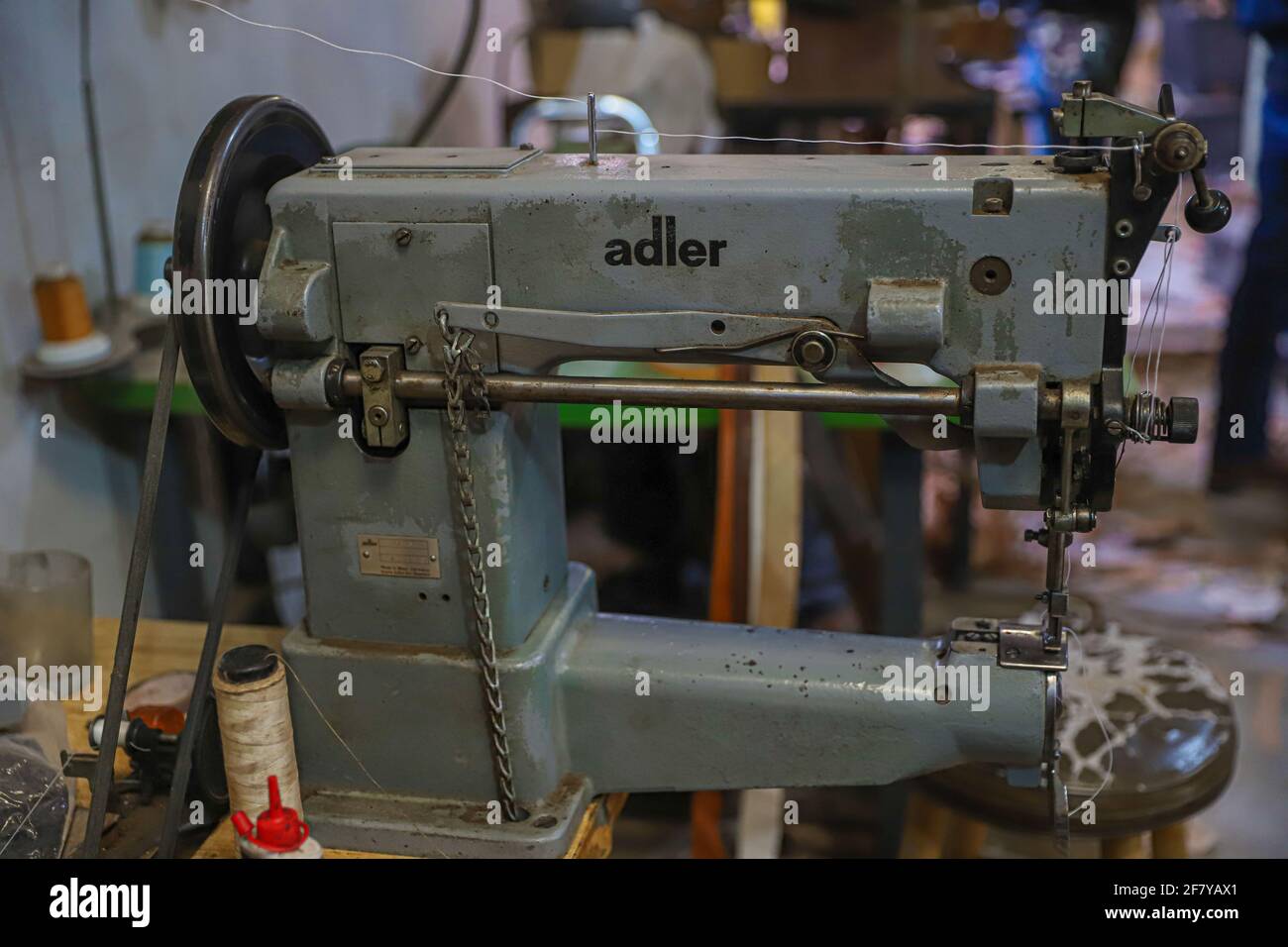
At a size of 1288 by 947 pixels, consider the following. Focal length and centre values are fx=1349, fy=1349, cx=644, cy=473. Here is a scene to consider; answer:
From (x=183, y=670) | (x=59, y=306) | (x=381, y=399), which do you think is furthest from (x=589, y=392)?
(x=59, y=306)

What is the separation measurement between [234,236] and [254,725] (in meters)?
0.44

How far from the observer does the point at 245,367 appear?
1.24 metres

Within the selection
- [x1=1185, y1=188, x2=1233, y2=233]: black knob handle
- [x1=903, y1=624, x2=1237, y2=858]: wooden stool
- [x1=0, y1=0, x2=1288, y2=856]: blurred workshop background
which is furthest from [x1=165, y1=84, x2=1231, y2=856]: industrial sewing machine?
[x1=903, y1=624, x2=1237, y2=858]: wooden stool

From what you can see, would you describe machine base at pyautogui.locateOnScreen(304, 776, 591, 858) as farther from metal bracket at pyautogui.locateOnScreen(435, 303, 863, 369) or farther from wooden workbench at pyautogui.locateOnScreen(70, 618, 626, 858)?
metal bracket at pyautogui.locateOnScreen(435, 303, 863, 369)

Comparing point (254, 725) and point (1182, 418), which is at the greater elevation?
point (1182, 418)

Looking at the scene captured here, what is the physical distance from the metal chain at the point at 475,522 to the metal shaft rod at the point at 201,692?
10.5 inches

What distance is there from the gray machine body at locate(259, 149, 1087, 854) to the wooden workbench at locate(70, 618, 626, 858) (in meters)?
0.04

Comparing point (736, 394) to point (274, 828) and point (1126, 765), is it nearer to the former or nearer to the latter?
point (274, 828)

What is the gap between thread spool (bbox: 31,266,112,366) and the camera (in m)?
1.92

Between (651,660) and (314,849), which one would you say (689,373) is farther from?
(314,849)

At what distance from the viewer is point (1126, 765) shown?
172cm

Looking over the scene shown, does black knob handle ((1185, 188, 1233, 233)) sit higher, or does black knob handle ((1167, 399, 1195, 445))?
black knob handle ((1185, 188, 1233, 233))

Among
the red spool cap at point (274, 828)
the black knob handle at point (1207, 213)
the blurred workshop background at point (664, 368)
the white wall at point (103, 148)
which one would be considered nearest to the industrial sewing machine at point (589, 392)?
the black knob handle at point (1207, 213)

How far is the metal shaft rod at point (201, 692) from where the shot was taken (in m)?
1.27
